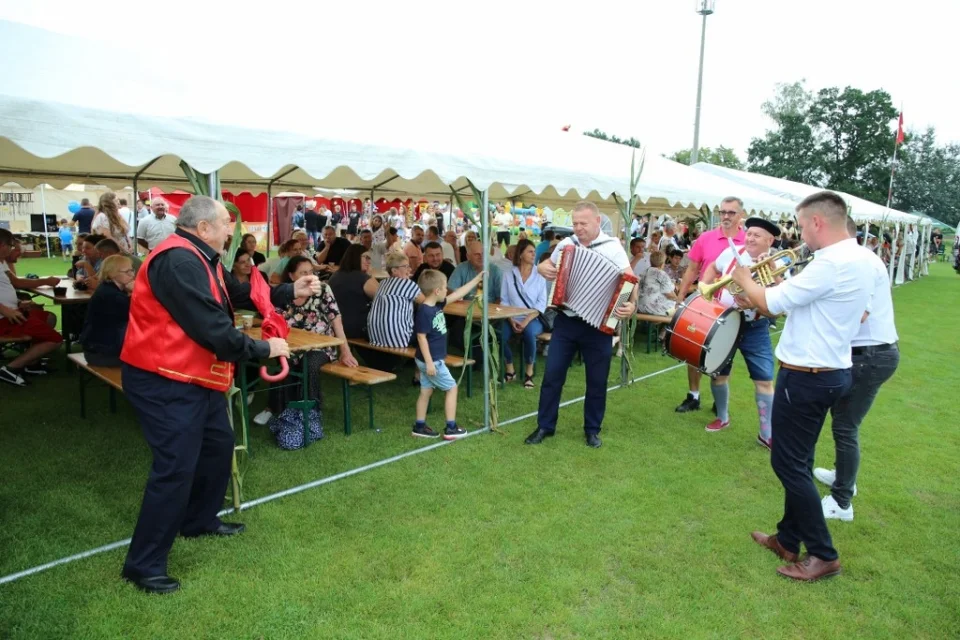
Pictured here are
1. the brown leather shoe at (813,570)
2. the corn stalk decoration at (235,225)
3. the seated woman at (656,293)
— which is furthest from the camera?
the seated woman at (656,293)

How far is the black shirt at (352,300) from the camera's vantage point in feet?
19.6

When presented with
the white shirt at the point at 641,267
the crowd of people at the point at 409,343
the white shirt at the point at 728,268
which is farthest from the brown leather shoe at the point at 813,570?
the white shirt at the point at 641,267

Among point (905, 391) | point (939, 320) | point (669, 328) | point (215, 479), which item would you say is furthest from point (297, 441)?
point (939, 320)

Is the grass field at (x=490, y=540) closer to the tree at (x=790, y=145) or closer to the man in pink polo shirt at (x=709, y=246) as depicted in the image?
the man in pink polo shirt at (x=709, y=246)

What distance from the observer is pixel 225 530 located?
3486mm

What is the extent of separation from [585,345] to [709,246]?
1.72 metres

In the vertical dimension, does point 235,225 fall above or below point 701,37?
below

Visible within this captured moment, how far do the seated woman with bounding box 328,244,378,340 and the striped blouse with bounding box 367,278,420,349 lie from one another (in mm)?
243

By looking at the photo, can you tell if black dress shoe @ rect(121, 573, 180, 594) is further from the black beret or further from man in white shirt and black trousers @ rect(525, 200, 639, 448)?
the black beret

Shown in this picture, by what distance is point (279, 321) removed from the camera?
3.18 m

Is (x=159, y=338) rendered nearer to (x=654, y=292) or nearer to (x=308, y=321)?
(x=308, y=321)

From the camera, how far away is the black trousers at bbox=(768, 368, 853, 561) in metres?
2.97

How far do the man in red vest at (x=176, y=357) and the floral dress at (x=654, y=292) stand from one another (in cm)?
635

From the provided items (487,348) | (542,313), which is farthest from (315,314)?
(542,313)
